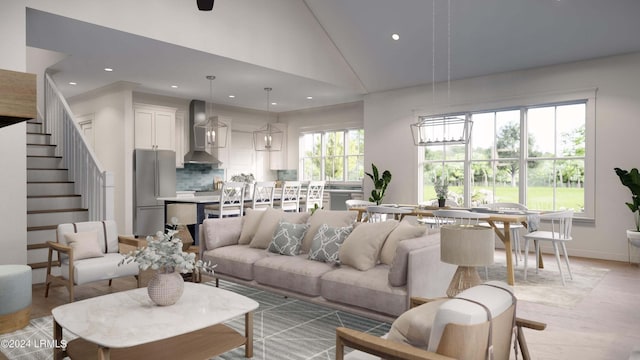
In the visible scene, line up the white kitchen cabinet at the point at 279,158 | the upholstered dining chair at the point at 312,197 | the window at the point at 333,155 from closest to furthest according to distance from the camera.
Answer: the upholstered dining chair at the point at 312,197 < the window at the point at 333,155 < the white kitchen cabinet at the point at 279,158

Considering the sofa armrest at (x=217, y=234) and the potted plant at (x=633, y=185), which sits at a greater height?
the potted plant at (x=633, y=185)

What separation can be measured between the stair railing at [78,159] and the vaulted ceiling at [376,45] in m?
0.67

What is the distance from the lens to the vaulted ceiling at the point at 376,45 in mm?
5316

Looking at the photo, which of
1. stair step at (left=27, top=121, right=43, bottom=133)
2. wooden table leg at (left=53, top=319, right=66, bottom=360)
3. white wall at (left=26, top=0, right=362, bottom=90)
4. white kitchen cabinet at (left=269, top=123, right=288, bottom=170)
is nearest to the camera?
wooden table leg at (left=53, top=319, right=66, bottom=360)

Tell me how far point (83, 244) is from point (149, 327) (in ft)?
7.67

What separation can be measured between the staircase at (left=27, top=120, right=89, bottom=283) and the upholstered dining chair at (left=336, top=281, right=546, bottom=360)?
457 cm

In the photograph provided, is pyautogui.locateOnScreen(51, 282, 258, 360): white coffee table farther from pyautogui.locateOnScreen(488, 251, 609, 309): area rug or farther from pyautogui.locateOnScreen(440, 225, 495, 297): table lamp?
pyautogui.locateOnScreen(488, 251, 609, 309): area rug

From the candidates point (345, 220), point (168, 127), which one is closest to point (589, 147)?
point (345, 220)

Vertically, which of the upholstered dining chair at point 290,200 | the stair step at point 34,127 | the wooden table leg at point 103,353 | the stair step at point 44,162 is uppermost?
the stair step at point 34,127

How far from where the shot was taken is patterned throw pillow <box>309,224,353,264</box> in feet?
12.1

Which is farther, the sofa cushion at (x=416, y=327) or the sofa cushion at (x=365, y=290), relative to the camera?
the sofa cushion at (x=365, y=290)

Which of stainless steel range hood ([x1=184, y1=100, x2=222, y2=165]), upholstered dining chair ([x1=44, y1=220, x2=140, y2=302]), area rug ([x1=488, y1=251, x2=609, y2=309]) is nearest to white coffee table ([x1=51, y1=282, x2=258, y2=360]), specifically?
upholstered dining chair ([x1=44, y1=220, x2=140, y2=302])

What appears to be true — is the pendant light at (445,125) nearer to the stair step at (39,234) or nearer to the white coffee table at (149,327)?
the white coffee table at (149,327)

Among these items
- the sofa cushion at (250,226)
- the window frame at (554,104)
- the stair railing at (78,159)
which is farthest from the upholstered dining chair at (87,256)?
the window frame at (554,104)
